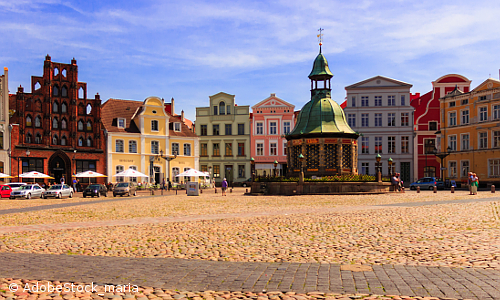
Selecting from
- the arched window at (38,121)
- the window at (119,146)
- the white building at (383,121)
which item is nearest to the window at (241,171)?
the white building at (383,121)

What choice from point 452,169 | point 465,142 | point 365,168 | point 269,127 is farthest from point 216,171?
point 465,142

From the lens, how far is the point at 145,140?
61594 mm

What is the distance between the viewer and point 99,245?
10445mm

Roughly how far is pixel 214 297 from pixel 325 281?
1743 mm

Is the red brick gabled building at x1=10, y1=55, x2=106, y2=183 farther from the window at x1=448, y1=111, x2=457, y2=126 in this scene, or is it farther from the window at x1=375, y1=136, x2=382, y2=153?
the window at x1=448, y1=111, x2=457, y2=126

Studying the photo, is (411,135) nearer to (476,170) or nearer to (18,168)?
(476,170)

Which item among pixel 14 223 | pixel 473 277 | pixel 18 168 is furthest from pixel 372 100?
pixel 473 277

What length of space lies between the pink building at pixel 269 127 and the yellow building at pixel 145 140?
31.8 feet

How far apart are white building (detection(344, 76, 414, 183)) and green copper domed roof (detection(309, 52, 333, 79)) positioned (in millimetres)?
21245

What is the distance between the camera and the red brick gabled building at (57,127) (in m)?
52.0

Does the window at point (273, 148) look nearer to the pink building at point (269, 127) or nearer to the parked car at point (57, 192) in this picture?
the pink building at point (269, 127)

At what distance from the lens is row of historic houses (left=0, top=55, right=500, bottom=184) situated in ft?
174

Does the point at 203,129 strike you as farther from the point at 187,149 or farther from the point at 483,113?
the point at 483,113

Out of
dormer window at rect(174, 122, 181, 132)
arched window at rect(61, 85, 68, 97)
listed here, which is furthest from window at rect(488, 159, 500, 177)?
arched window at rect(61, 85, 68, 97)
